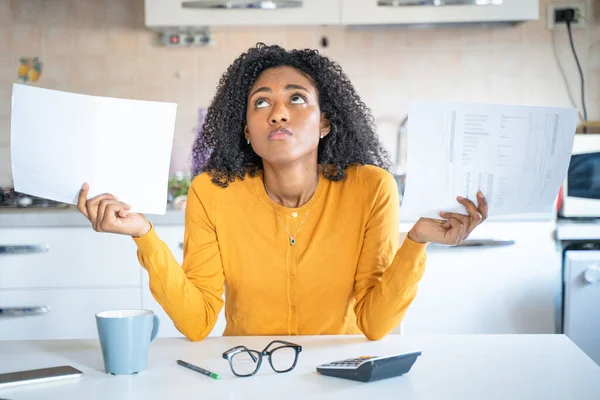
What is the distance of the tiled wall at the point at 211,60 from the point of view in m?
3.00

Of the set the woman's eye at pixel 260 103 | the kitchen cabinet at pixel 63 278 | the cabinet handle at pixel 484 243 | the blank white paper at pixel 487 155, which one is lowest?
the kitchen cabinet at pixel 63 278

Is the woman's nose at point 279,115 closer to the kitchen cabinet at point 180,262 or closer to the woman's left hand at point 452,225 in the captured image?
the woman's left hand at point 452,225

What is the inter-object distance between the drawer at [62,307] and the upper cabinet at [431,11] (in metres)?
1.32

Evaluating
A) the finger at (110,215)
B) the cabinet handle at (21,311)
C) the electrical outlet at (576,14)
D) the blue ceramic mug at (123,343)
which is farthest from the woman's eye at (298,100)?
the electrical outlet at (576,14)

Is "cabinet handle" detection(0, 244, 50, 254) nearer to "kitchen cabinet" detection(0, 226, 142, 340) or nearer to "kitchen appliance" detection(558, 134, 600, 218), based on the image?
"kitchen cabinet" detection(0, 226, 142, 340)

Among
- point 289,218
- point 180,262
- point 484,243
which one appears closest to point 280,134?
point 289,218

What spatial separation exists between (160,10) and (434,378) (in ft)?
6.88

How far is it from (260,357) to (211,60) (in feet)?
7.25

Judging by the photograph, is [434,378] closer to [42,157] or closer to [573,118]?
[573,118]

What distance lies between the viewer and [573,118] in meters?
1.14

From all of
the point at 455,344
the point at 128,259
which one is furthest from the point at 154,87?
the point at 455,344

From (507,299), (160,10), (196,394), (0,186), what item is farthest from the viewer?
(0,186)

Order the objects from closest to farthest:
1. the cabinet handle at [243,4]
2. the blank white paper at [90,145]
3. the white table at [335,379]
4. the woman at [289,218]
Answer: the white table at [335,379]
the blank white paper at [90,145]
the woman at [289,218]
the cabinet handle at [243,4]

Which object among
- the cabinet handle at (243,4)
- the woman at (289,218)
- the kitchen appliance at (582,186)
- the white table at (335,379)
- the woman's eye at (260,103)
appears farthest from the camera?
the cabinet handle at (243,4)
